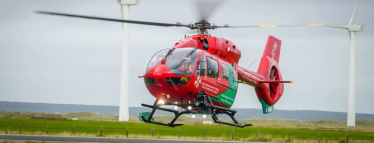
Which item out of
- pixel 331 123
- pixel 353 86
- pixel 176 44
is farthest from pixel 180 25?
pixel 331 123

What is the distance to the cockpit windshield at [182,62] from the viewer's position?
110 ft

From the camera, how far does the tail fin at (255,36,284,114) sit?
45.7 meters

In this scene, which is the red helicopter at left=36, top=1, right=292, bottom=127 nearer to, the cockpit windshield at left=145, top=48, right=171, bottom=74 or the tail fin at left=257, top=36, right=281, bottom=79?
the cockpit windshield at left=145, top=48, right=171, bottom=74

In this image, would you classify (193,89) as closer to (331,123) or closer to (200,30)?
(200,30)

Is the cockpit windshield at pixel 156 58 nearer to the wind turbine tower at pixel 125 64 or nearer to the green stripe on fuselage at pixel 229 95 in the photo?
the green stripe on fuselage at pixel 229 95

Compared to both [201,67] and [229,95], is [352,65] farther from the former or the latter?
[201,67]

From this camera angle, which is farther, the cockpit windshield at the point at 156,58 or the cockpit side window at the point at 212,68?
the cockpit side window at the point at 212,68

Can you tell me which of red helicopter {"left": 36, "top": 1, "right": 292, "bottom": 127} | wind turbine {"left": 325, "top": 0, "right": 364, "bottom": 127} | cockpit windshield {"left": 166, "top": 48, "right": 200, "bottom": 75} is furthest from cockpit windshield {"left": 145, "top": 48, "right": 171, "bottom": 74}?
wind turbine {"left": 325, "top": 0, "right": 364, "bottom": 127}

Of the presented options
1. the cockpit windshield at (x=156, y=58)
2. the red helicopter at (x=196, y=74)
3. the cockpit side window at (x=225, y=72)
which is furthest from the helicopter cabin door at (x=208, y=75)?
the cockpit windshield at (x=156, y=58)

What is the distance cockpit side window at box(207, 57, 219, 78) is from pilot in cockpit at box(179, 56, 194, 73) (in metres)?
1.50

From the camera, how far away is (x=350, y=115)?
4429 inches

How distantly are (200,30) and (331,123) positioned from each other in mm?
104730

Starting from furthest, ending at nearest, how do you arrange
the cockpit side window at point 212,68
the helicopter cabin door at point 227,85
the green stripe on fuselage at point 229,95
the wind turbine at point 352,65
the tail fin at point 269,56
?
the wind turbine at point 352,65 → the tail fin at point 269,56 → the green stripe on fuselage at point 229,95 → the helicopter cabin door at point 227,85 → the cockpit side window at point 212,68

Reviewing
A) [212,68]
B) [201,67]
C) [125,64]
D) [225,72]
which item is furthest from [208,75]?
[125,64]
